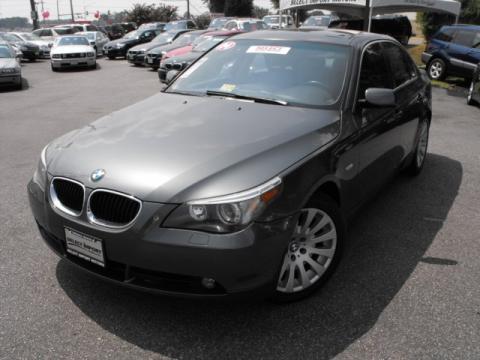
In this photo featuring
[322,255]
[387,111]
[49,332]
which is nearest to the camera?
[49,332]

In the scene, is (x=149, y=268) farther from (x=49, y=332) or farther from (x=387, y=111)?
(x=387, y=111)

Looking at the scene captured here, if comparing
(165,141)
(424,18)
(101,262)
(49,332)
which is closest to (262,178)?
(165,141)

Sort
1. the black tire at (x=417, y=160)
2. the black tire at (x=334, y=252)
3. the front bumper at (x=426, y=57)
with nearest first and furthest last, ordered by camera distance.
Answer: the black tire at (x=334, y=252), the black tire at (x=417, y=160), the front bumper at (x=426, y=57)

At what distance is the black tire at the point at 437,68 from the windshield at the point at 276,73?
12.1 meters

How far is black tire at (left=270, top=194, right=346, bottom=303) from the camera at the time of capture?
2.95 metres

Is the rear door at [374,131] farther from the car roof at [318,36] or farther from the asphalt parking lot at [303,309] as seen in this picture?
the asphalt parking lot at [303,309]

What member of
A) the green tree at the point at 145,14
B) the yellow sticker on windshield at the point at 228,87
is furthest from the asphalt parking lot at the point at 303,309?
the green tree at the point at 145,14

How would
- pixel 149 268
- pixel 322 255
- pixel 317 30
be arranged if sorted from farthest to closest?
pixel 317 30, pixel 322 255, pixel 149 268

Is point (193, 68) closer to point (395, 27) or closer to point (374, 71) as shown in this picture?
point (374, 71)

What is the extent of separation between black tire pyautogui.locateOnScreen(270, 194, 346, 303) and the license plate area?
40.9 inches

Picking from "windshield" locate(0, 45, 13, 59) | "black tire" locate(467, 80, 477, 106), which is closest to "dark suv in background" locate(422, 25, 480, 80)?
"black tire" locate(467, 80, 477, 106)

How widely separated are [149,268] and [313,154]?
1.22 m

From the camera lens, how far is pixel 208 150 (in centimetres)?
284

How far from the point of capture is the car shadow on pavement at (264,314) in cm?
267
